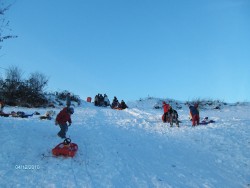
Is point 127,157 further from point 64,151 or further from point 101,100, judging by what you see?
point 101,100

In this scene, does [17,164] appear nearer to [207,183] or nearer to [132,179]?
[132,179]

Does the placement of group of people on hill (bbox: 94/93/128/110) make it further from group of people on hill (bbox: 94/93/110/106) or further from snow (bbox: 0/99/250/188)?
snow (bbox: 0/99/250/188)

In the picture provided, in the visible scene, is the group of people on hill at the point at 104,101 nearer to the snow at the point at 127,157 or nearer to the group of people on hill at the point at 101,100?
the group of people on hill at the point at 101,100

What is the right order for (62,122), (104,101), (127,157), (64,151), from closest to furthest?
(64,151) → (127,157) → (62,122) → (104,101)

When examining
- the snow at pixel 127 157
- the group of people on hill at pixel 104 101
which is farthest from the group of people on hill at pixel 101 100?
the snow at pixel 127 157

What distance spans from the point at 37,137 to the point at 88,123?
6.08 metres

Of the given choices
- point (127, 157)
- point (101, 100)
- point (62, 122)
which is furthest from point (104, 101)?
point (127, 157)

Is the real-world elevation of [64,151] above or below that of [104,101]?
below

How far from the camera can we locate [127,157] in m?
12.5

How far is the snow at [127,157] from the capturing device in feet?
32.3

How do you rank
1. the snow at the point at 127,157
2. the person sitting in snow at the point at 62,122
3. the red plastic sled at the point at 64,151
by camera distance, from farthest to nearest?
the person sitting in snow at the point at 62,122, the red plastic sled at the point at 64,151, the snow at the point at 127,157

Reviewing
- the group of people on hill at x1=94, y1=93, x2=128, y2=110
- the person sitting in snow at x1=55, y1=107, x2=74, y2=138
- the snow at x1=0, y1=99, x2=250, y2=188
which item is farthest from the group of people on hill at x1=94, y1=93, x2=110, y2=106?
the person sitting in snow at x1=55, y1=107, x2=74, y2=138

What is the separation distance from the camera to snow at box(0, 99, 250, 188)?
9.84 meters

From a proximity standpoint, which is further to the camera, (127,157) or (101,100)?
(101,100)
